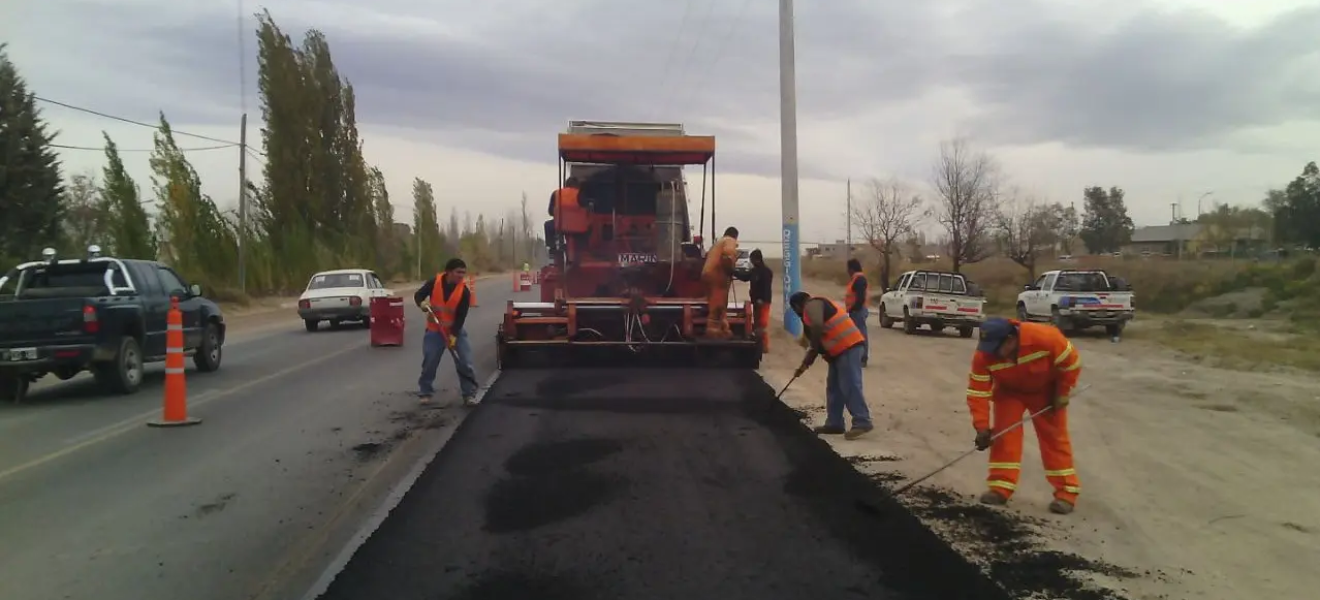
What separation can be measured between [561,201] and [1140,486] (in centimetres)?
995

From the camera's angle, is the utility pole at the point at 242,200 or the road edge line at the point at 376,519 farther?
the utility pole at the point at 242,200

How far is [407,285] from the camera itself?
65688mm

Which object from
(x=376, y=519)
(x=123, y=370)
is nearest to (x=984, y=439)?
(x=376, y=519)

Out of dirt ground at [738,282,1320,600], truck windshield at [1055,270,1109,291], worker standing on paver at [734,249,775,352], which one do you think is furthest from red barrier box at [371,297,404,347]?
truck windshield at [1055,270,1109,291]

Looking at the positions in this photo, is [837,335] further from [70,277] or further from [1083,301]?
[1083,301]

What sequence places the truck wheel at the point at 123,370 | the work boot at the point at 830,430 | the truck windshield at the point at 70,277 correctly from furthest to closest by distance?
1. the truck windshield at the point at 70,277
2. the truck wheel at the point at 123,370
3. the work boot at the point at 830,430

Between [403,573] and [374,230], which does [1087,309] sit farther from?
[374,230]

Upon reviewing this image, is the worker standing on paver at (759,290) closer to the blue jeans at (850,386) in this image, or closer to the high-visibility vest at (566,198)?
the high-visibility vest at (566,198)

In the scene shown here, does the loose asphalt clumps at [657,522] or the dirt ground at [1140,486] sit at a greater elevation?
the loose asphalt clumps at [657,522]

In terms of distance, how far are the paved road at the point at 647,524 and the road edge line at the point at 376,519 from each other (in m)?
0.07

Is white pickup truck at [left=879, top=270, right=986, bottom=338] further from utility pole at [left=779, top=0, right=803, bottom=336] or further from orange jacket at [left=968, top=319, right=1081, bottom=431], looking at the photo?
orange jacket at [left=968, top=319, right=1081, bottom=431]

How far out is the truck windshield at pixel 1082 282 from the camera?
25734mm

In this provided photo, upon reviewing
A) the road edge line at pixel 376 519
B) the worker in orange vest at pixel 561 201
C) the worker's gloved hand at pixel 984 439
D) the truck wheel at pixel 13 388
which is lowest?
the road edge line at pixel 376 519

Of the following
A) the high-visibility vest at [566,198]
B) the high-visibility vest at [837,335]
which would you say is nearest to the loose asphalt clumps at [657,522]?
the high-visibility vest at [837,335]
